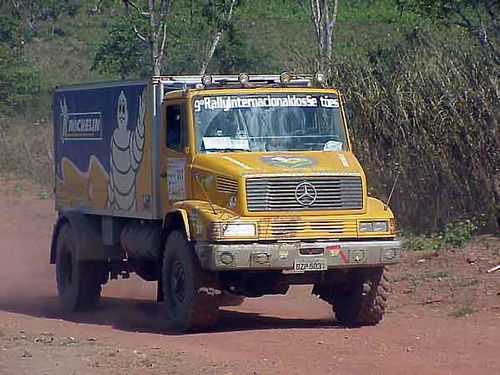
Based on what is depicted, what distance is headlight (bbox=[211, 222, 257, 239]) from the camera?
1146 centimetres

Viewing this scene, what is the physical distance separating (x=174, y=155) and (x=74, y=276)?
287 centimetres

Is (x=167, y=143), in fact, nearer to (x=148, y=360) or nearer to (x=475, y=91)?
(x=148, y=360)

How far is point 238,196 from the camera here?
11.7 meters

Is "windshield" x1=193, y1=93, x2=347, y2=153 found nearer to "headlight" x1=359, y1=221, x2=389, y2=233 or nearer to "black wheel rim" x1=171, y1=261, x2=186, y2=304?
"headlight" x1=359, y1=221, x2=389, y2=233

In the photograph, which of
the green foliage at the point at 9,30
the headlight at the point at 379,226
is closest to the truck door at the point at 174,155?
the headlight at the point at 379,226

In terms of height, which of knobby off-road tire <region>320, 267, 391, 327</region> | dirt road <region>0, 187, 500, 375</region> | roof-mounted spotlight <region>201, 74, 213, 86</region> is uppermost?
roof-mounted spotlight <region>201, 74, 213, 86</region>

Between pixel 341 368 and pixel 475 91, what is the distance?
8.80 metres

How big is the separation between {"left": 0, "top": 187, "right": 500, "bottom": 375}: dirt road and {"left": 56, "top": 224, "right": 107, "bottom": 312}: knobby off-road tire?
226 millimetres

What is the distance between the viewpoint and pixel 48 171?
32.1m

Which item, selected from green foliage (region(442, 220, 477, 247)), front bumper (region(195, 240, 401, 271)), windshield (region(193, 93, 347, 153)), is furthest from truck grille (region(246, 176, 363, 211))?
green foliage (region(442, 220, 477, 247))

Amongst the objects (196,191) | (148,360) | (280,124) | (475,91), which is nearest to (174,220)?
(196,191)

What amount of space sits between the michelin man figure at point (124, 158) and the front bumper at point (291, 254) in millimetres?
1945

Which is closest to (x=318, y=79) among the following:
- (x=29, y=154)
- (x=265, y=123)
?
(x=265, y=123)

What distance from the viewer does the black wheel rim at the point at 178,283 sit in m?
12.2
